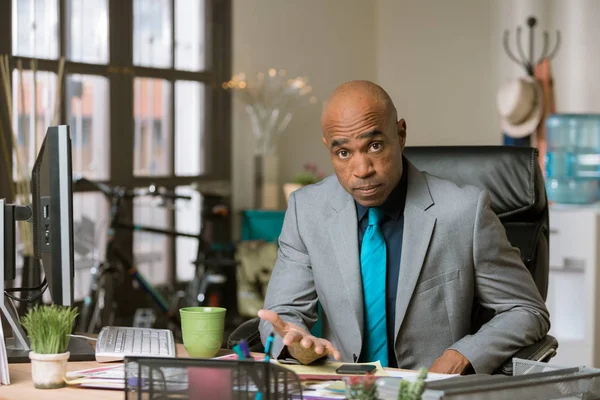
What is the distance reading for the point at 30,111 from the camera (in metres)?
4.46

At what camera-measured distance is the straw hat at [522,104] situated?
17.3ft

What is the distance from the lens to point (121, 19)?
4.95m

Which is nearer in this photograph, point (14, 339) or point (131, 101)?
point (14, 339)

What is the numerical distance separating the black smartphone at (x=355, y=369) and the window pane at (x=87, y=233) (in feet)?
10.1

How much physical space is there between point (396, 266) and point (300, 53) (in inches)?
159

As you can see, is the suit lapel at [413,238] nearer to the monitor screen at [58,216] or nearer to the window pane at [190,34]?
the monitor screen at [58,216]

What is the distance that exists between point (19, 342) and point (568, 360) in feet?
10.2

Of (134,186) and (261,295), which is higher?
(134,186)

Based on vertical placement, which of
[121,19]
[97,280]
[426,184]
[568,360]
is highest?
[121,19]

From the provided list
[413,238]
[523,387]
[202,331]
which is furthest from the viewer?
[413,238]

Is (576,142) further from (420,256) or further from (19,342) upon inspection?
(19,342)

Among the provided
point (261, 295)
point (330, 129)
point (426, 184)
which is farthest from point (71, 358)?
point (261, 295)

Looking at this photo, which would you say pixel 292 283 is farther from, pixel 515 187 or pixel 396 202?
pixel 515 187

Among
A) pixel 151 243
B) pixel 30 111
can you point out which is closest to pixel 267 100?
pixel 151 243
